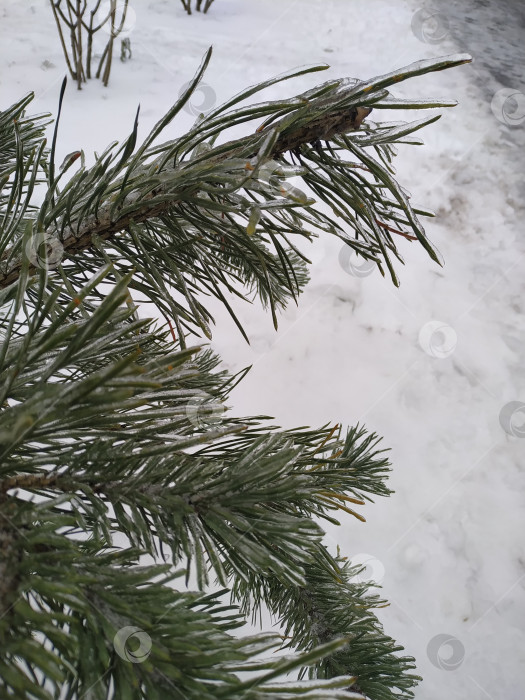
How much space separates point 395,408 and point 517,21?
163cm

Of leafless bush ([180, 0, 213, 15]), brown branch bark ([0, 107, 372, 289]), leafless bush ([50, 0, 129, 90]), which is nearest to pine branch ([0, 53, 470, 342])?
brown branch bark ([0, 107, 372, 289])

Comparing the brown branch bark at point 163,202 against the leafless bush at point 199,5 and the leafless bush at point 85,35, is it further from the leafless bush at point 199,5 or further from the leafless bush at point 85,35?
the leafless bush at point 199,5

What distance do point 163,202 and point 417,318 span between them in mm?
1010

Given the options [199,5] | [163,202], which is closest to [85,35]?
[199,5]

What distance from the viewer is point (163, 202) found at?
26 centimetres

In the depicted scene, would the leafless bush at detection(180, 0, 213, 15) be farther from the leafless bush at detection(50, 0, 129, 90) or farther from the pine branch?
the pine branch

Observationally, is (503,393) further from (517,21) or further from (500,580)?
(517,21)

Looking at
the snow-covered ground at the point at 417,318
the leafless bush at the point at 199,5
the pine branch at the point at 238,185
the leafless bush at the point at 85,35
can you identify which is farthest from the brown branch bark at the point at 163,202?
the leafless bush at the point at 199,5

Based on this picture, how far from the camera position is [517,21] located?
1.92 m

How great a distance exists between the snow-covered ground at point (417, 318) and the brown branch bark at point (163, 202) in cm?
79

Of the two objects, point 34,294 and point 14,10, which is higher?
point 14,10

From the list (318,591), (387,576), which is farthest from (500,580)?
(318,591)

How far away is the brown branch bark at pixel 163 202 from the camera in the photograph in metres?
0.23

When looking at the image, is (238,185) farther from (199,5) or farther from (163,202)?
(199,5)
